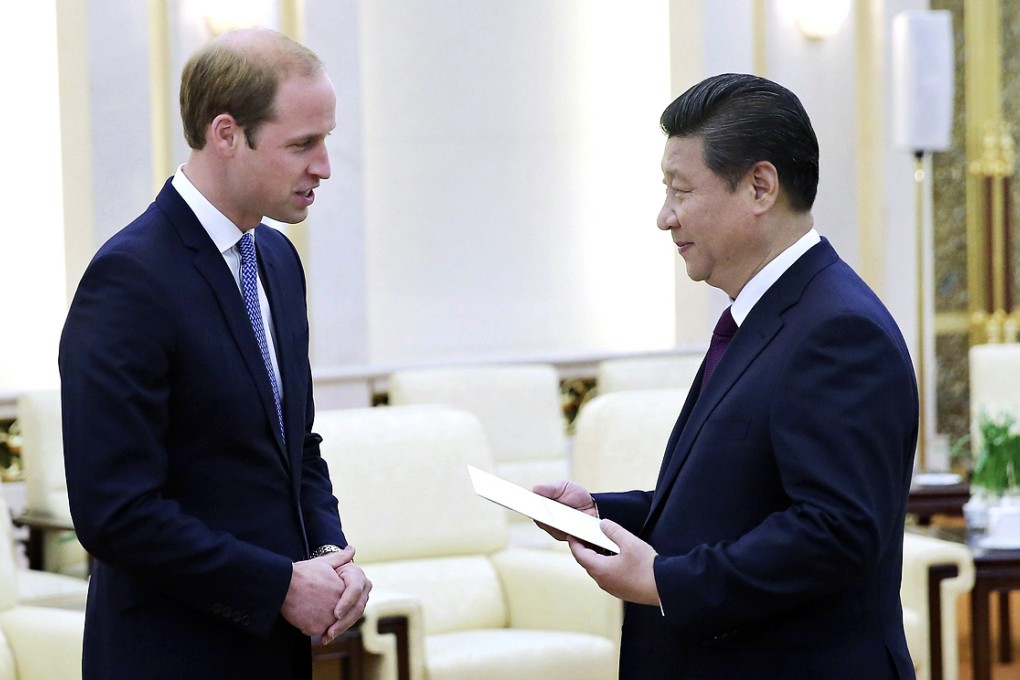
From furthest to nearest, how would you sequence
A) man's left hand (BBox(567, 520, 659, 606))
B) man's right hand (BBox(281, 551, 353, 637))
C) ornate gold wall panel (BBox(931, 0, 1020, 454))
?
1. ornate gold wall panel (BBox(931, 0, 1020, 454))
2. man's right hand (BBox(281, 551, 353, 637))
3. man's left hand (BBox(567, 520, 659, 606))

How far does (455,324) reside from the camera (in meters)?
7.54

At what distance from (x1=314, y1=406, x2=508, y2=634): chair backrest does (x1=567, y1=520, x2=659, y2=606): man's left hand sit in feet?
8.31

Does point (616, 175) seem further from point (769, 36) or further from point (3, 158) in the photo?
point (3, 158)

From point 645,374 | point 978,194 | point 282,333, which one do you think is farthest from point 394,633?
point 978,194

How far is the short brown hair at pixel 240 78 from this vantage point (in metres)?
2.03

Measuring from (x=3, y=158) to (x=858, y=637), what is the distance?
5366 millimetres

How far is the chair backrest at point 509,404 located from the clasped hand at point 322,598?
3.63 m

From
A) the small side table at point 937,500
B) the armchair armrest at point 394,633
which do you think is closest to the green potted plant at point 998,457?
the small side table at point 937,500

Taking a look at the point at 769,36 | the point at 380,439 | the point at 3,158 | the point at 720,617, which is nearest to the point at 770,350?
the point at 720,617

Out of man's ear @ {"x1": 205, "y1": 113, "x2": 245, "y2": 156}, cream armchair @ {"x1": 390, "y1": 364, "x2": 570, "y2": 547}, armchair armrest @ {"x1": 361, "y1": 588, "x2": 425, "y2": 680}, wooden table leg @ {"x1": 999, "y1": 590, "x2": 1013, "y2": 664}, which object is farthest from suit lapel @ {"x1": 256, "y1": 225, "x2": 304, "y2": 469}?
wooden table leg @ {"x1": 999, "y1": 590, "x2": 1013, "y2": 664}

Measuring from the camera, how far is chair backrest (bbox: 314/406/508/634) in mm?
4438

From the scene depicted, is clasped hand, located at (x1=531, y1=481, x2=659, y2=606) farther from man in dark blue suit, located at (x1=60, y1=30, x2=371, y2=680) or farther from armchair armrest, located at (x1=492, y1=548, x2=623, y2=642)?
armchair armrest, located at (x1=492, y1=548, x2=623, y2=642)

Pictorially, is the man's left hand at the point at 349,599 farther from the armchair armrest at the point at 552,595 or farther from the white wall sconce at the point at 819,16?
the white wall sconce at the point at 819,16

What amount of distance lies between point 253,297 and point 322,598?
1.58 feet
